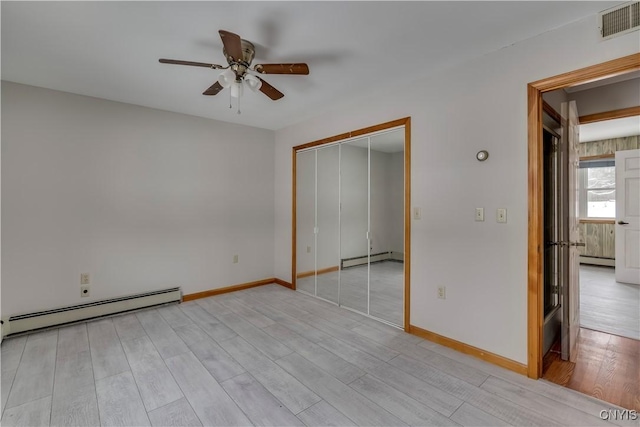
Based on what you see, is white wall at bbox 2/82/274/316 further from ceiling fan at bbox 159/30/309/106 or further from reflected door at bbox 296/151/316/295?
ceiling fan at bbox 159/30/309/106

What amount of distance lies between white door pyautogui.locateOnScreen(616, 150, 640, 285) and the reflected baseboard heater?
410 cm

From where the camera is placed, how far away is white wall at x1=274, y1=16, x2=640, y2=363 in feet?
6.90

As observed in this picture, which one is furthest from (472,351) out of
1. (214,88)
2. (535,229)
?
(214,88)

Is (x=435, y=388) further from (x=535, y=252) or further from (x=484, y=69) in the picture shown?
(x=484, y=69)

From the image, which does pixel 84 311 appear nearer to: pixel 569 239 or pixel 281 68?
pixel 281 68

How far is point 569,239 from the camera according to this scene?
253cm

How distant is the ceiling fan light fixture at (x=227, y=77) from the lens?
206cm

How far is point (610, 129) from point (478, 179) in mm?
4269

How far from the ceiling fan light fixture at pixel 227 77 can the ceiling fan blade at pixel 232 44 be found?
132mm

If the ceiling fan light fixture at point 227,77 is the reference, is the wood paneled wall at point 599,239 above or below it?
below

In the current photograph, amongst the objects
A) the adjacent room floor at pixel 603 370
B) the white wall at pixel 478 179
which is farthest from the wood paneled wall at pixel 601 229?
the white wall at pixel 478 179

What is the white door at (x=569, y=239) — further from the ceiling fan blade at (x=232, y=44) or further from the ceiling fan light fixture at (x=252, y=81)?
the ceiling fan blade at (x=232, y=44)

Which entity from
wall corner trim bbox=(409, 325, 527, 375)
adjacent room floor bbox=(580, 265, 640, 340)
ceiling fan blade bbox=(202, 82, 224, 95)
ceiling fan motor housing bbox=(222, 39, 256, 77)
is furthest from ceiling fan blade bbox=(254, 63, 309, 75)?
adjacent room floor bbox=(580, 265, 640, 340)

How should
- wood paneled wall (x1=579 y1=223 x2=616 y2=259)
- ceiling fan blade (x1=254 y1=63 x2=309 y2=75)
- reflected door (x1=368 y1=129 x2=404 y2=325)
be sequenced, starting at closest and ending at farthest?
1. ceiling fan blade (x1=254 y1=63 x2=309 y2=75)
2. reflected door (x1=368 y1=129 x2=404 y2=325)
3. wood paneled wall (x1=579 y1=223 x2=616 y2=259)
